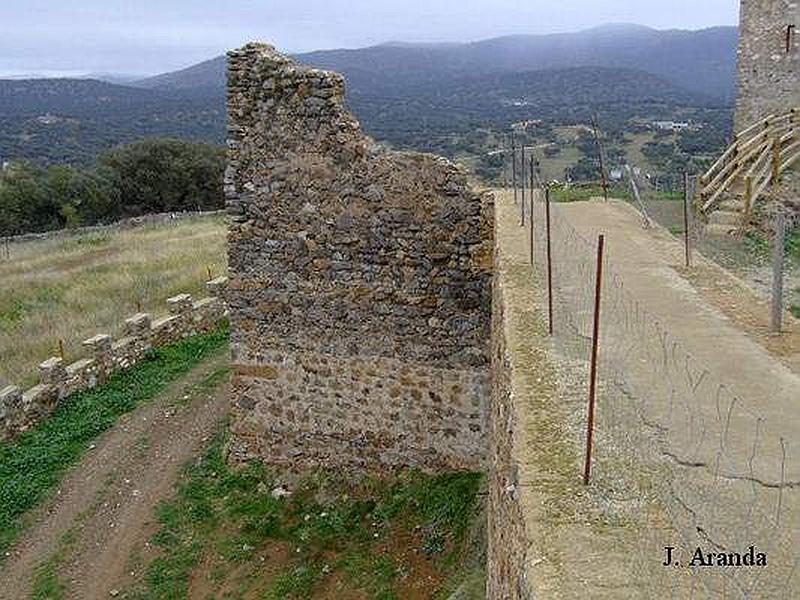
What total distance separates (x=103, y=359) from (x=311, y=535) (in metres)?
6.77

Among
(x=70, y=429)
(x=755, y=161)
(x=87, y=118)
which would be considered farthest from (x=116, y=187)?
(x=87, y=118)

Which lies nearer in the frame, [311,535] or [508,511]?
[508,511]

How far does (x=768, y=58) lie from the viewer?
1997 cm

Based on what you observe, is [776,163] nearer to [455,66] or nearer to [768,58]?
[768,58]

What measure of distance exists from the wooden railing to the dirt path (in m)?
10.4

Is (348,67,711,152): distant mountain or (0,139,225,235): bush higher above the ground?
(348,67,711,152): distant mountain

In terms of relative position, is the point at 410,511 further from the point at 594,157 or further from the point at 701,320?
the point at 594,157

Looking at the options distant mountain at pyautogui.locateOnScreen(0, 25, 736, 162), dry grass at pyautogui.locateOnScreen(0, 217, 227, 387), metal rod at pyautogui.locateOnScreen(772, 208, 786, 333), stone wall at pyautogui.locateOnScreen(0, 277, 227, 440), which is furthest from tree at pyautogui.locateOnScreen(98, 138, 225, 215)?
metal rod at pyautogui.locateOnScreen(772, 208, 786, 333)

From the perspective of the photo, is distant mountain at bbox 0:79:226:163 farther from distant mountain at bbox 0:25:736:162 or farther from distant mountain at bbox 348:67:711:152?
distant mountain at bbox 348:67:711:152

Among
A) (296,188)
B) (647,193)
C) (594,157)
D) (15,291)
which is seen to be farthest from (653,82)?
(296,188)

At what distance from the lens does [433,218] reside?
9.70 meters

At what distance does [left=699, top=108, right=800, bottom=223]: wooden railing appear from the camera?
17141 mm

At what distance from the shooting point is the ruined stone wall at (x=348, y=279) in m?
9.80

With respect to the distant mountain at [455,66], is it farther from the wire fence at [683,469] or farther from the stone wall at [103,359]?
the wire fence at [683,469]
